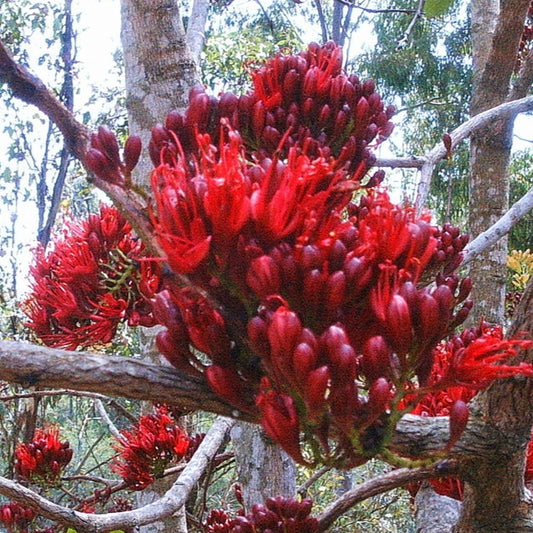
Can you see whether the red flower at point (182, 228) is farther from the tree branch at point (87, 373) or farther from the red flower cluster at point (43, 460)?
the red flower cluster at point (43, 460)

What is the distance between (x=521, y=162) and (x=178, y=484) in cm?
602

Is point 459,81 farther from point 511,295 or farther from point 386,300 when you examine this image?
point 386,300

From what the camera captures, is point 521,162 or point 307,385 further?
point 521,162

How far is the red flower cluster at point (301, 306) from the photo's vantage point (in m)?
0.60

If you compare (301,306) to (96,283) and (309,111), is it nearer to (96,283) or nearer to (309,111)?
(309,111)

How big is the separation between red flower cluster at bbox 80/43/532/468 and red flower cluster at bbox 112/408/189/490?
110cm

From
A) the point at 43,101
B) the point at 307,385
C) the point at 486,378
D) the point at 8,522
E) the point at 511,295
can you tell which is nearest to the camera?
the point at 307,385

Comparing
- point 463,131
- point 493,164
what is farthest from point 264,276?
point 493,164

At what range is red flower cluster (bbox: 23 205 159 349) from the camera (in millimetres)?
1242

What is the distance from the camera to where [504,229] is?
142 cm

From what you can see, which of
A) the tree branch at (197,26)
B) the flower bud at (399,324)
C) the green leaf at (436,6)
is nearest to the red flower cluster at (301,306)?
the flower bud at (399,324)

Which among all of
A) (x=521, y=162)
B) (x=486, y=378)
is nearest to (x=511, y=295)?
(x=486, y=378)

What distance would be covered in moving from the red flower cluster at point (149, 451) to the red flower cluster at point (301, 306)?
1104 millimetres

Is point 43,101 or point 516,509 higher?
point 43,101
